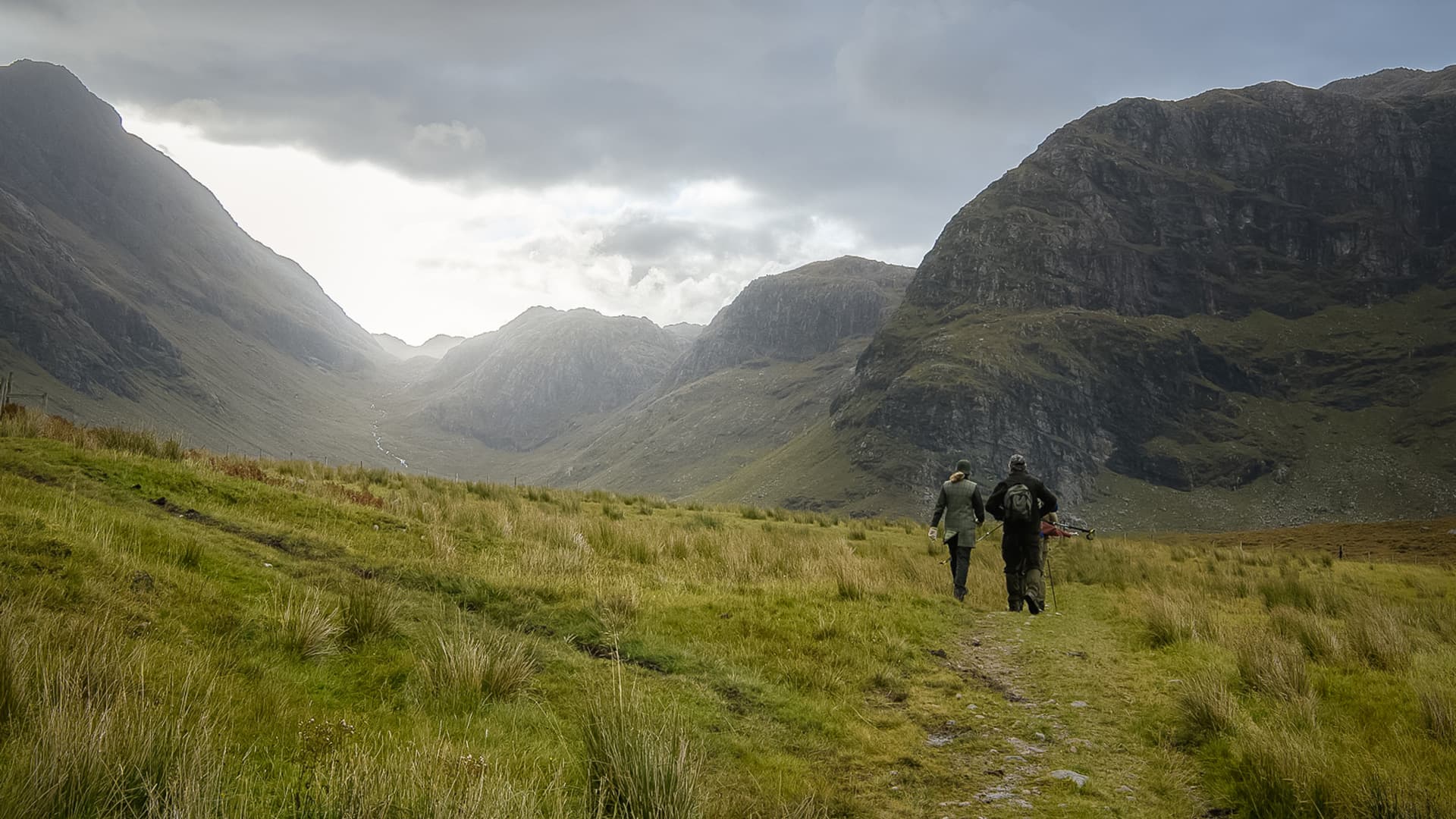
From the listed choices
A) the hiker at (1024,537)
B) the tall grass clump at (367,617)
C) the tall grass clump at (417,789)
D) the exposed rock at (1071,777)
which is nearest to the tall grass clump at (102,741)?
the tall grass clump at (417,789)

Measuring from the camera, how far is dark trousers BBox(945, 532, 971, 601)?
1405cm

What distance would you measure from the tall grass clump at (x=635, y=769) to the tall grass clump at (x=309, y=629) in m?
2.80

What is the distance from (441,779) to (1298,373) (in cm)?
24180

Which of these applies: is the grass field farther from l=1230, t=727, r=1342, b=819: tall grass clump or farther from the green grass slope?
the green grass slope

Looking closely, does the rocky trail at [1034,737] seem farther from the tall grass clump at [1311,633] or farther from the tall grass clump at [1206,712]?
the tall grass clump at [1311,633]

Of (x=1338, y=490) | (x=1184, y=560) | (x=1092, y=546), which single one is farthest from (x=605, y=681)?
(x=1338, y=490)

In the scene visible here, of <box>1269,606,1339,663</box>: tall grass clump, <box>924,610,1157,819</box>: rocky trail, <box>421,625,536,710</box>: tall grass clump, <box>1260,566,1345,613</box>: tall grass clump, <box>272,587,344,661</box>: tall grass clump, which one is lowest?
<box>1260,566,1345,613</box>: tall grass clump

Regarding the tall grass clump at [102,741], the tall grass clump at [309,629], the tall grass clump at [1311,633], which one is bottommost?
the tall grass clump at [1311,633]

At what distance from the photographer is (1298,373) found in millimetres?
192125

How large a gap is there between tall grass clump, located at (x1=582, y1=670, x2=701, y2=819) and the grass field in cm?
2

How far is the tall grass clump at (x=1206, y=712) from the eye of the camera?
6.28 meters

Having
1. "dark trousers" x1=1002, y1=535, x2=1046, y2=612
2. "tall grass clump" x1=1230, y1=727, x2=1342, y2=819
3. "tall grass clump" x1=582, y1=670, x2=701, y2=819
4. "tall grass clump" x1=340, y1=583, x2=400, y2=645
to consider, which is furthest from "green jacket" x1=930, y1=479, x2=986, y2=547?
"tall grass clump" x1=582, y1=670, x2=701, y2=819

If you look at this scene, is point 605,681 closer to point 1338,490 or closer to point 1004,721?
point 1004,721

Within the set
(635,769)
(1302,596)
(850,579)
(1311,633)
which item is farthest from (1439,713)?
(1302,596)
